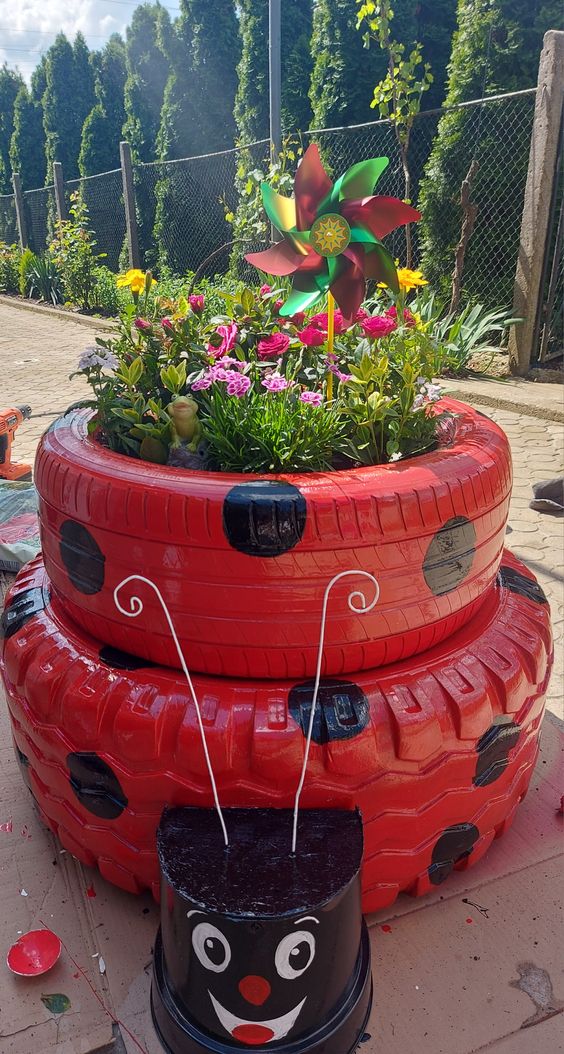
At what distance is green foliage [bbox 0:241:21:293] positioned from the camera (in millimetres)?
Answer: 15852

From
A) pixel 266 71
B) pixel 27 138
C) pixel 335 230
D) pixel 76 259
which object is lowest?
pixel 76 259

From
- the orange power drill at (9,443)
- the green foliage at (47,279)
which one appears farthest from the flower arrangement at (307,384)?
the green foliage at (47,279)

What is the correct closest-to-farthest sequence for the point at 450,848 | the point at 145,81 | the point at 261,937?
the point at 261,937 → the point at 450,848 → the point at 145,81

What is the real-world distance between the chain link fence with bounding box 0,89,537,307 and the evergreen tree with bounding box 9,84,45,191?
1305 cm

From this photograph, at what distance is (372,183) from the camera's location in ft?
5.16

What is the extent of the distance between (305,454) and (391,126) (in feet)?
23.9

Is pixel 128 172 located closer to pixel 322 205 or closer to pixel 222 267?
pixel 222 267

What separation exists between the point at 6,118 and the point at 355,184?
28874 mm

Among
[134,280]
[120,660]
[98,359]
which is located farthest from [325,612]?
[134,280]

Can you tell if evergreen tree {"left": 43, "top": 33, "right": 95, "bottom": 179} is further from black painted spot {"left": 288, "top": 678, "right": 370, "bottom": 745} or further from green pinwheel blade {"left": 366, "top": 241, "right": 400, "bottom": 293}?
black painted spot {"left": 288, "top": 678, "right": 370, "bottom": 745}

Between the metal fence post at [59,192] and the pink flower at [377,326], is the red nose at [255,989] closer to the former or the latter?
the pink flower at [377,326]

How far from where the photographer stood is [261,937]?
1.11 metres

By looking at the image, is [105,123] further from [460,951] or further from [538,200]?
[460,951]

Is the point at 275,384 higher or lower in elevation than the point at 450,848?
higher
